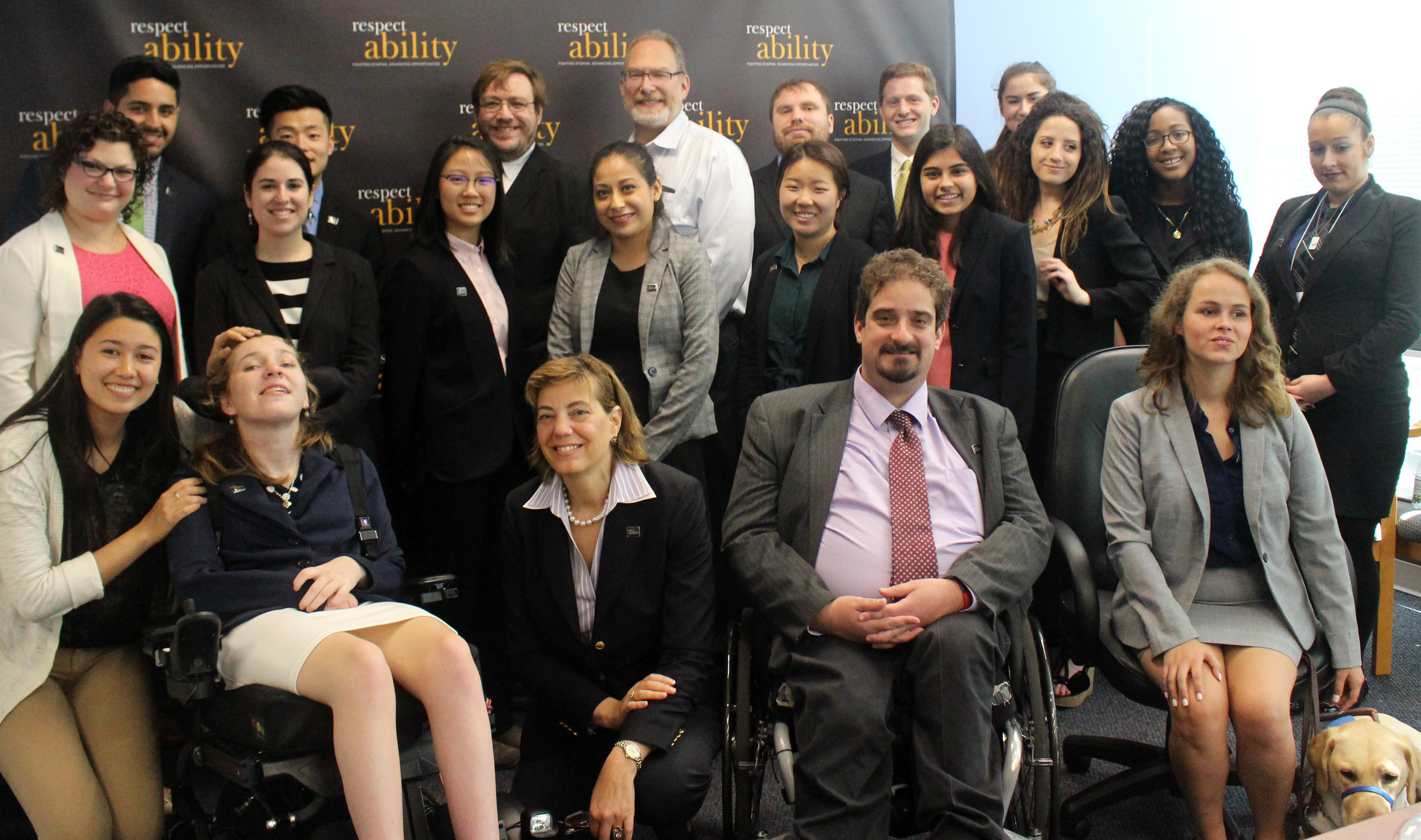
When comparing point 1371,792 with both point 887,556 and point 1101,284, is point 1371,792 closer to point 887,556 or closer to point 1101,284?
point 887,556

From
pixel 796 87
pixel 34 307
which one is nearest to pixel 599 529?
pixel 34 307

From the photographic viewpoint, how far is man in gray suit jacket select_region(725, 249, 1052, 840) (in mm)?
2055

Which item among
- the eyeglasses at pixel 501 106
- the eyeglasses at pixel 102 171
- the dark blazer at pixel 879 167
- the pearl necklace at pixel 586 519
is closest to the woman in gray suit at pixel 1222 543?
the pearl necklace at pixel 586 519

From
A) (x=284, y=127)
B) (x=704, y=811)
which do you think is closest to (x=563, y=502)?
(x=704, y=811)

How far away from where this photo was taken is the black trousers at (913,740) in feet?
6.61

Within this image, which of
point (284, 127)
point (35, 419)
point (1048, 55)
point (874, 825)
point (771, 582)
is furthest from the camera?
point (1048, 55)

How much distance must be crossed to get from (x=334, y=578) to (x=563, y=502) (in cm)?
53

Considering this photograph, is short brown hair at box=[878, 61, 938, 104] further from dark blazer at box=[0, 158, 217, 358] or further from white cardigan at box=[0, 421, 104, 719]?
white cardigan at box=[0, 421, 104, 719]

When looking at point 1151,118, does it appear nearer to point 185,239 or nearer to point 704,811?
point 704,811

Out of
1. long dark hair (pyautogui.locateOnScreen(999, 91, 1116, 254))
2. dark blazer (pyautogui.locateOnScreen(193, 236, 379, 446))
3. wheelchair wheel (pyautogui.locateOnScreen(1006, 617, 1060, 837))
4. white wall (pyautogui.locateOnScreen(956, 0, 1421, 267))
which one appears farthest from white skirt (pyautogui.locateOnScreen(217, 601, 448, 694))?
white wall (pyautogui.locateOnScreen(956, 0, 1421, 267))

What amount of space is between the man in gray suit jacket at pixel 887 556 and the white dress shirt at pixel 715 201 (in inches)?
34.4

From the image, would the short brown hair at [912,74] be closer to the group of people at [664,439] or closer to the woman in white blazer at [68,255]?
the group of people at [664,439]

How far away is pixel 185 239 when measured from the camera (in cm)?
343

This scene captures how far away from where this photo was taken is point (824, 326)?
9.86ft
